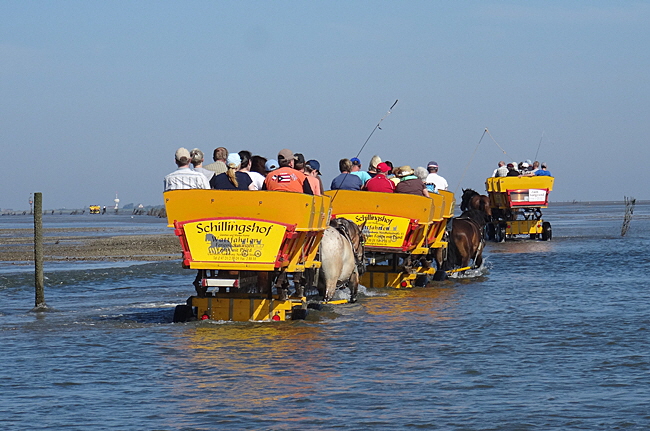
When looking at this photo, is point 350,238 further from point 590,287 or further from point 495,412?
point 495,412

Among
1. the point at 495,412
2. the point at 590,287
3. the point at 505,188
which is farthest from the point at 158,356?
the point at 505,188

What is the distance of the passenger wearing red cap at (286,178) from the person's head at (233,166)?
0.50m

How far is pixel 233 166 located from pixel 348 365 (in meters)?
4.25

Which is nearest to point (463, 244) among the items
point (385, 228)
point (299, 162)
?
point (385, 228)

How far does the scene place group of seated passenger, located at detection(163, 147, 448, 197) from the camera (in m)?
12.8

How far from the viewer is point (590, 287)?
57.1 feet

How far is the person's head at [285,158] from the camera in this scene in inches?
519

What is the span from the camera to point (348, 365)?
962cm

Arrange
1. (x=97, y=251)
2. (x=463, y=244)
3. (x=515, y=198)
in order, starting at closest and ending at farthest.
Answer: (x=463, y=244) < (x=97, y=251) < (x=515, y=198)

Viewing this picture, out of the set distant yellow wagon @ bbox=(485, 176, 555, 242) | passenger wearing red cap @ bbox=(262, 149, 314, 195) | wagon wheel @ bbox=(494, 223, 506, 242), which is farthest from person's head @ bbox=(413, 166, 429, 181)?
wagon wheel @ bbox=(494, 223, 506, 242)

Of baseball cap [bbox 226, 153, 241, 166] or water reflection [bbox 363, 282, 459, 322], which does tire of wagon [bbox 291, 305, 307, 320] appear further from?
baseball cap [bbox 226, 153, 241, 166]

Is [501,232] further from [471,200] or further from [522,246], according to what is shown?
[471,200]

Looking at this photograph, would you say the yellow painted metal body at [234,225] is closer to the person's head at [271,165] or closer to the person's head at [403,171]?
the person's head at [271,165]

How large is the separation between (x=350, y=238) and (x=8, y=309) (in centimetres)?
541
